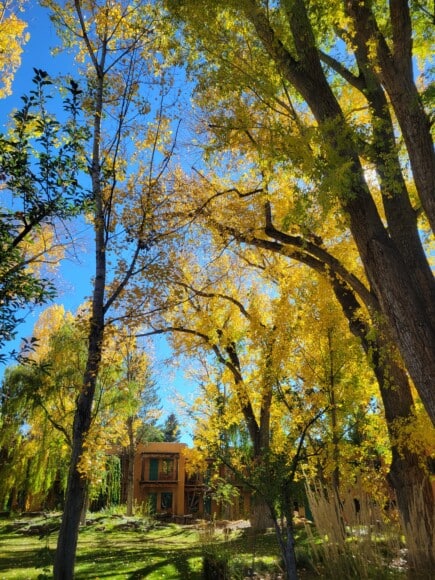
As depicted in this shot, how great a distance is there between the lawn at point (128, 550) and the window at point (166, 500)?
11.1 m

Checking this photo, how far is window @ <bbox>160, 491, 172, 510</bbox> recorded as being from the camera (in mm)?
27061

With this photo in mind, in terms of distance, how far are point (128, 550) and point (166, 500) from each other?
18283 millimetres

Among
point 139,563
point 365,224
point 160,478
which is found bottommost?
point 139,563

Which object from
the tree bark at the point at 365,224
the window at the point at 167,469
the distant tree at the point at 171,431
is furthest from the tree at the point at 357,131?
the distant tree at the point at 171,431

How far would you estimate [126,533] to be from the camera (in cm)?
1466

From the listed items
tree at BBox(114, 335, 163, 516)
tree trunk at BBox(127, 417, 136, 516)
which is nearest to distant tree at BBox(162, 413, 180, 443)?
tree at BBox(114, 335, 163, 516)

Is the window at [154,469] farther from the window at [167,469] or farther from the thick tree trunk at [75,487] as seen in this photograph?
the thick tree trunk at [75,487]

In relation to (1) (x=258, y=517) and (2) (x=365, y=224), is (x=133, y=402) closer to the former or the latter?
(1) (x=258, y=517)

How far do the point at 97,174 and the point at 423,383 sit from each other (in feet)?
14.8

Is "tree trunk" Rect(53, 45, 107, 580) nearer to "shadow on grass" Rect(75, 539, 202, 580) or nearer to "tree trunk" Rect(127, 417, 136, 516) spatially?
"shadow on grass" Rect(75, 539, 202, 580)

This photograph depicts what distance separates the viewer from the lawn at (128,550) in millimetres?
7289

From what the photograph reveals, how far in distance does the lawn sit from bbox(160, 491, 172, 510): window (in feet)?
36.4

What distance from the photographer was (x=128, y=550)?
10.5 m

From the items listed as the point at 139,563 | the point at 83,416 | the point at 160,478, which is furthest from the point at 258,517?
the point at 160,478
